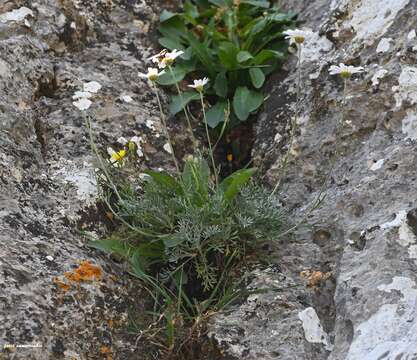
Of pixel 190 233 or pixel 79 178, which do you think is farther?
pixel 79 178

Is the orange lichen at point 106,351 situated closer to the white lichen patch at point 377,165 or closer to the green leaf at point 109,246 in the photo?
the green leaf at point 109,246

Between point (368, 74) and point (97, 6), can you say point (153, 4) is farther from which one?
point (368, 74)

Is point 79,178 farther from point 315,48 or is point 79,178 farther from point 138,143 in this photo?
point 315,48

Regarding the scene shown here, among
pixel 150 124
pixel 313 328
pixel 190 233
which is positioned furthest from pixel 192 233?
pixel 150 124

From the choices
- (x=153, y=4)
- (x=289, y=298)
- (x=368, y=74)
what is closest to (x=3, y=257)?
(x=289, y=298)

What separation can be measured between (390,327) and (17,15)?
6.11 ft

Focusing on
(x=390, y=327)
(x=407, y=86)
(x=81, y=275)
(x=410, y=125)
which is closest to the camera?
(x=390, y=327)

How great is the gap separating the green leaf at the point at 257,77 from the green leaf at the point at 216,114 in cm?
15

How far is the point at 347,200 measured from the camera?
7.77 feet

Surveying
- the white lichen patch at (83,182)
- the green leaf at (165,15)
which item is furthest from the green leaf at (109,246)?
the green leaf at (165,15)

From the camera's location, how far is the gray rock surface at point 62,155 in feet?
6.68

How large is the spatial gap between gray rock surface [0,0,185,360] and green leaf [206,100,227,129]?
22cm

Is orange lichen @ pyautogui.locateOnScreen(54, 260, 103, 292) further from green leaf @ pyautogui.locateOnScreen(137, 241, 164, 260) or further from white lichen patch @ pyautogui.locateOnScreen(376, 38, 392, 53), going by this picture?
white lichen patch @ pyautogui.locateOnScreen(376, 38, 392, 53)

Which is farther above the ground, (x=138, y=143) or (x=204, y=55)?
(x=204, y=55)
